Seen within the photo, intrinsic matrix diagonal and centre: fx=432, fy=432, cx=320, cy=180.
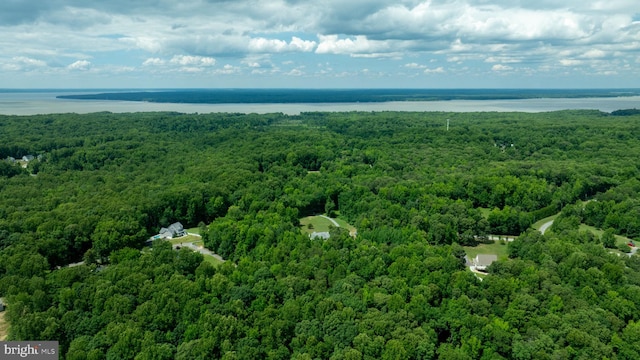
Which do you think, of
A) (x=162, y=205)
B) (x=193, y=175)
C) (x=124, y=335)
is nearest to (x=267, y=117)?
(x=193, y=175)

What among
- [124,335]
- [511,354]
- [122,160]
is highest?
[122,160]

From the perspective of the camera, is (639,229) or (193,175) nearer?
(639,229)

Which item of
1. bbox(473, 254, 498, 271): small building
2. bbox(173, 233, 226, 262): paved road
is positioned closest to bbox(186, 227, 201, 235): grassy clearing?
bbox(173, 233, 226, 262): paved road

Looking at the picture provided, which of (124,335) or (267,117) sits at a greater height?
(267,117)

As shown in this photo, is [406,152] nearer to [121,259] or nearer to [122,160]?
[122,160]

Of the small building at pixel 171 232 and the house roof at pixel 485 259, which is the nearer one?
the house roof at pixel 485 259

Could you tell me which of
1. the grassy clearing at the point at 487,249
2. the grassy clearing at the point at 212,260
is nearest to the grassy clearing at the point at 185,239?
the grassy clearing at the point at 212,260

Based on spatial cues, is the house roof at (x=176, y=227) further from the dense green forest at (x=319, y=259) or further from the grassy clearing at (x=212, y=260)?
the grassy clearing at (x=212, y=260)
